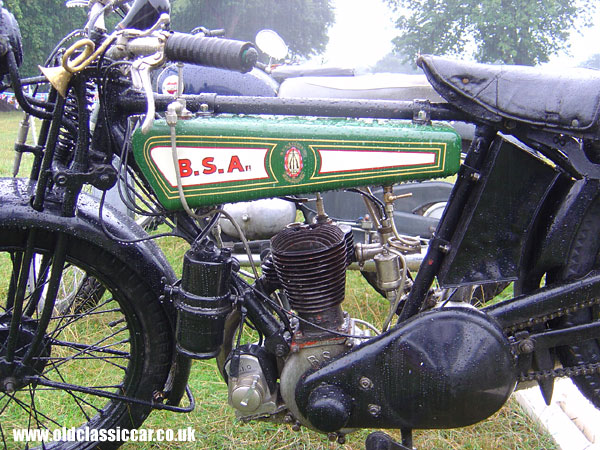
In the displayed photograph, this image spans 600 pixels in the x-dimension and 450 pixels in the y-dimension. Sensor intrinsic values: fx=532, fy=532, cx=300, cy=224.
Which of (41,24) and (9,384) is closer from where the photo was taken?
(9,384)

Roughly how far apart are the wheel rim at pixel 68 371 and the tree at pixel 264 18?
2954 centimetres

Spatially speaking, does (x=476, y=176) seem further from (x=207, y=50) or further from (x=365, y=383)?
(x=207, y=50)

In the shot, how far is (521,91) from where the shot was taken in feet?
4.75

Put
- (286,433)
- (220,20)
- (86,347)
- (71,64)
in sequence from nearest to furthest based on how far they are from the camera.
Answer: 1. (71,64)
2. (86,347)
3. (286,433)
4. (220,20)

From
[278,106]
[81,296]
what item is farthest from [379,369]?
[81,296]

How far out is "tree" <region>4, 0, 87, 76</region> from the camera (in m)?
25.1

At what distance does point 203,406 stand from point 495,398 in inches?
54.7

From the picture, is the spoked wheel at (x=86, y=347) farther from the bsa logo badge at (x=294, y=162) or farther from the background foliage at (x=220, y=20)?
the background foliage at (x=220, y=20)

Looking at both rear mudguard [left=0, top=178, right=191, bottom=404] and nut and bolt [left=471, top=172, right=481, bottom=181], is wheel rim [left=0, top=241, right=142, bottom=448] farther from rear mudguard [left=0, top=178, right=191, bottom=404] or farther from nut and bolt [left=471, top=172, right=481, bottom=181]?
nut and bolt [left=471, top=172, right=481, bottom=181]

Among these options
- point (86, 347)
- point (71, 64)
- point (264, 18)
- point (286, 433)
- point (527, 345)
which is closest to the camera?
point (71, 64)

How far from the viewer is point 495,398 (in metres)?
1.61

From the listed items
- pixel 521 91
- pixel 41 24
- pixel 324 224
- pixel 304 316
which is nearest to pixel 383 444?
pixel 304 316

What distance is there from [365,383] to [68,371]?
1.74 meters

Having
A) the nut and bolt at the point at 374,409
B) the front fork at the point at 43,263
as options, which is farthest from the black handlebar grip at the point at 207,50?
the nut and bolt at the point at 374,409
